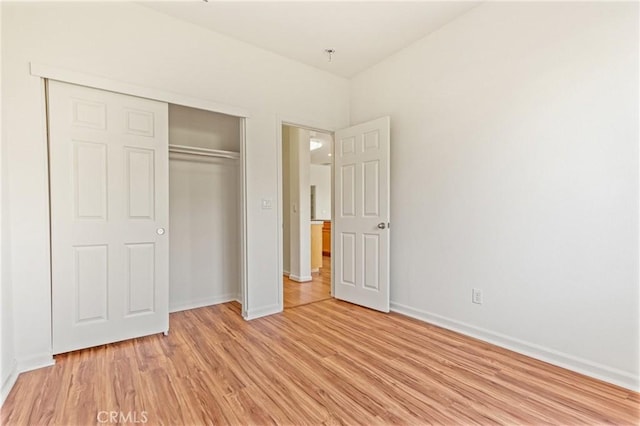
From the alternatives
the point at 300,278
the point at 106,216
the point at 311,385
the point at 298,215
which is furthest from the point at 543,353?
the point at 106,216

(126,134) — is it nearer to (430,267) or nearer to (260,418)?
(260,418)

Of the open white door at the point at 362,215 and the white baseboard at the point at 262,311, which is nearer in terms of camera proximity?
the white baseboard at the point at 262,311

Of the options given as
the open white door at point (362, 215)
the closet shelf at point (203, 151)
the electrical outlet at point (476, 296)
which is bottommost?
the electrical outlet at point (476, 296)

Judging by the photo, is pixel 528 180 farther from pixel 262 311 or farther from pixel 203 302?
pixel 203 302

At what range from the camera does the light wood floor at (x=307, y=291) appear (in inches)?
149

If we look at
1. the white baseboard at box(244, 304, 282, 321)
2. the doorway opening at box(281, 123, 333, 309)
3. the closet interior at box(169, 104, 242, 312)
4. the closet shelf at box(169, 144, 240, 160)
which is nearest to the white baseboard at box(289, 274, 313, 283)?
the doorway opening at box(281, 123, 333, 309)

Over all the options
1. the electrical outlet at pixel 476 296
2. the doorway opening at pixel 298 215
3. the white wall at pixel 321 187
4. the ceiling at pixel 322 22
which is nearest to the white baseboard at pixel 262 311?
the doorway opening at pixel 298 215

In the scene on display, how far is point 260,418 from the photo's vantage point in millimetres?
1639

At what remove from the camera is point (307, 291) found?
4.27 meters

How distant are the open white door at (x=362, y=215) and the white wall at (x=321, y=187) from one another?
519cm

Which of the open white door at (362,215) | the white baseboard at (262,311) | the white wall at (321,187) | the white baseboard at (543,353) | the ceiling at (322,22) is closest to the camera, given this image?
the white baseboard at (543,353)

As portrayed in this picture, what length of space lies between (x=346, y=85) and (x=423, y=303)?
9.14 ft

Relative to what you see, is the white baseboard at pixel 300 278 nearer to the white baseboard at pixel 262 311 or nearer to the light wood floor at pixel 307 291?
the light wood floor at pixel 307 291

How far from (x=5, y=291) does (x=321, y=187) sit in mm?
7687
